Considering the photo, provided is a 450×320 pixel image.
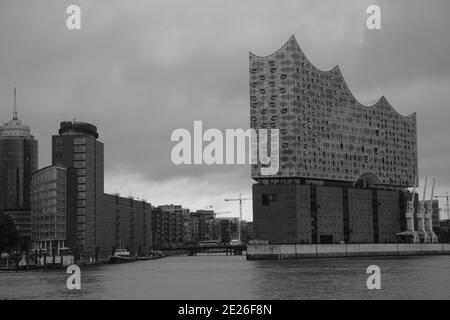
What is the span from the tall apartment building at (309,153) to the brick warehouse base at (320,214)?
23 cm

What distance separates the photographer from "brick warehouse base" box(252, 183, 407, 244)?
170m

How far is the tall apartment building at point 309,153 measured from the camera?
559 feet

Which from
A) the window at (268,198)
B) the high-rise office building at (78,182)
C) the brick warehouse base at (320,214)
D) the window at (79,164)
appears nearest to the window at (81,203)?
the high-rise office building at (78,182)

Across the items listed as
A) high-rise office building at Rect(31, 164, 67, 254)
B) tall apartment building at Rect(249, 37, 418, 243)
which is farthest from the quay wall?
high-rise office building at Rect(31, 164, 67, 254)

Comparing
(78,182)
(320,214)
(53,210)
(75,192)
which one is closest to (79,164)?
(78,182)

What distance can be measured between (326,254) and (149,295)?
108 m

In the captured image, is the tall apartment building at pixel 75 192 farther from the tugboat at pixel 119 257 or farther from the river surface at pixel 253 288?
the river surface at pixel 253 288

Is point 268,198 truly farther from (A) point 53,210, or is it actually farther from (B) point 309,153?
(A) point 53,210

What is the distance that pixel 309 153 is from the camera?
174 metres

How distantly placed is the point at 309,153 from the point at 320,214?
15417 mm

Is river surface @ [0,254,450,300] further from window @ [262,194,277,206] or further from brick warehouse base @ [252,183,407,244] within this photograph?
brick warehouse base @ [252,183,407,244]
